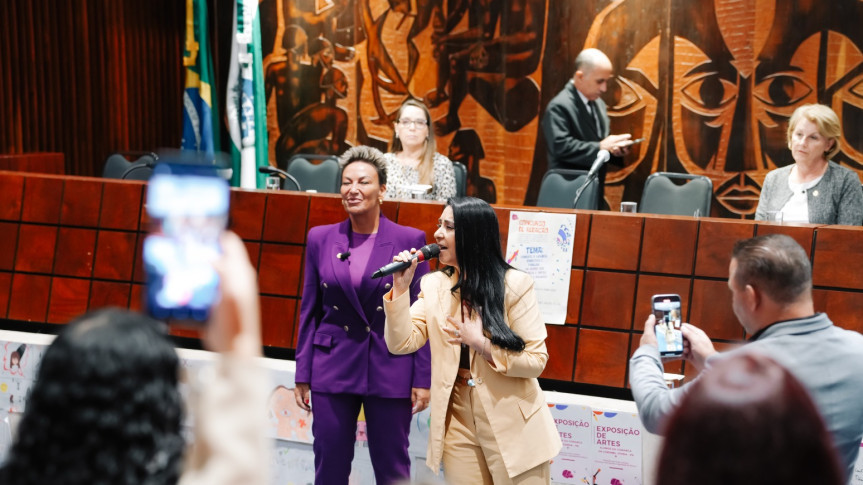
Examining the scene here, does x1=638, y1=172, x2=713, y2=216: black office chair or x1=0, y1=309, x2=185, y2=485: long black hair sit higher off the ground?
x1=638, y1=172, x2=713, y2=216: black office chair

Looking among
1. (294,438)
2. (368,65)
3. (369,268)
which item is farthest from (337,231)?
(368,65)

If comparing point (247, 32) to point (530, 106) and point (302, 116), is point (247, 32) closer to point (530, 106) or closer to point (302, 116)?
point (302, 116)

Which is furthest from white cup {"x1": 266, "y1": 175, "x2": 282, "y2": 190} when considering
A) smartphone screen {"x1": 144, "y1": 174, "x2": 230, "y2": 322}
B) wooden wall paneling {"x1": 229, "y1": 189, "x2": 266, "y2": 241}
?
smartphone screen {"x1": 144, "y1": 174, "x2": 230, "y2": 322}

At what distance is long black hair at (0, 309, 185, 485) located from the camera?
0.96m

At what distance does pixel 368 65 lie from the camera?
25.2ft

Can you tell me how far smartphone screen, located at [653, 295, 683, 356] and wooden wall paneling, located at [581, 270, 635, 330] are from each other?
5.18 ft

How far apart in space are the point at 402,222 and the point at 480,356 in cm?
144

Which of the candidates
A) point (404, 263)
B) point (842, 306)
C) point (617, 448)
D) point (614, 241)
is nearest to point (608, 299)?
point (614, 241)

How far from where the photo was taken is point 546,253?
4066 mm

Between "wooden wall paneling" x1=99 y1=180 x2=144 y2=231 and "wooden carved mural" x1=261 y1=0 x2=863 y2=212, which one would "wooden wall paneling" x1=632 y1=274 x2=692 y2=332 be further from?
"wooden carved mural" x1=261 y1=0 x2=863 y2=212

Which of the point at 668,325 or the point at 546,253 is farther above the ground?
the point at 546,253

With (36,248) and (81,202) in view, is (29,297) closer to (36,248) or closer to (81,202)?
(36,248)

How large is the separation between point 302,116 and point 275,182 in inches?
129

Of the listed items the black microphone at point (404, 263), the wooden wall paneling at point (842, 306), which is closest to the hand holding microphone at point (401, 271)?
the black microphone at point (404, 263)
